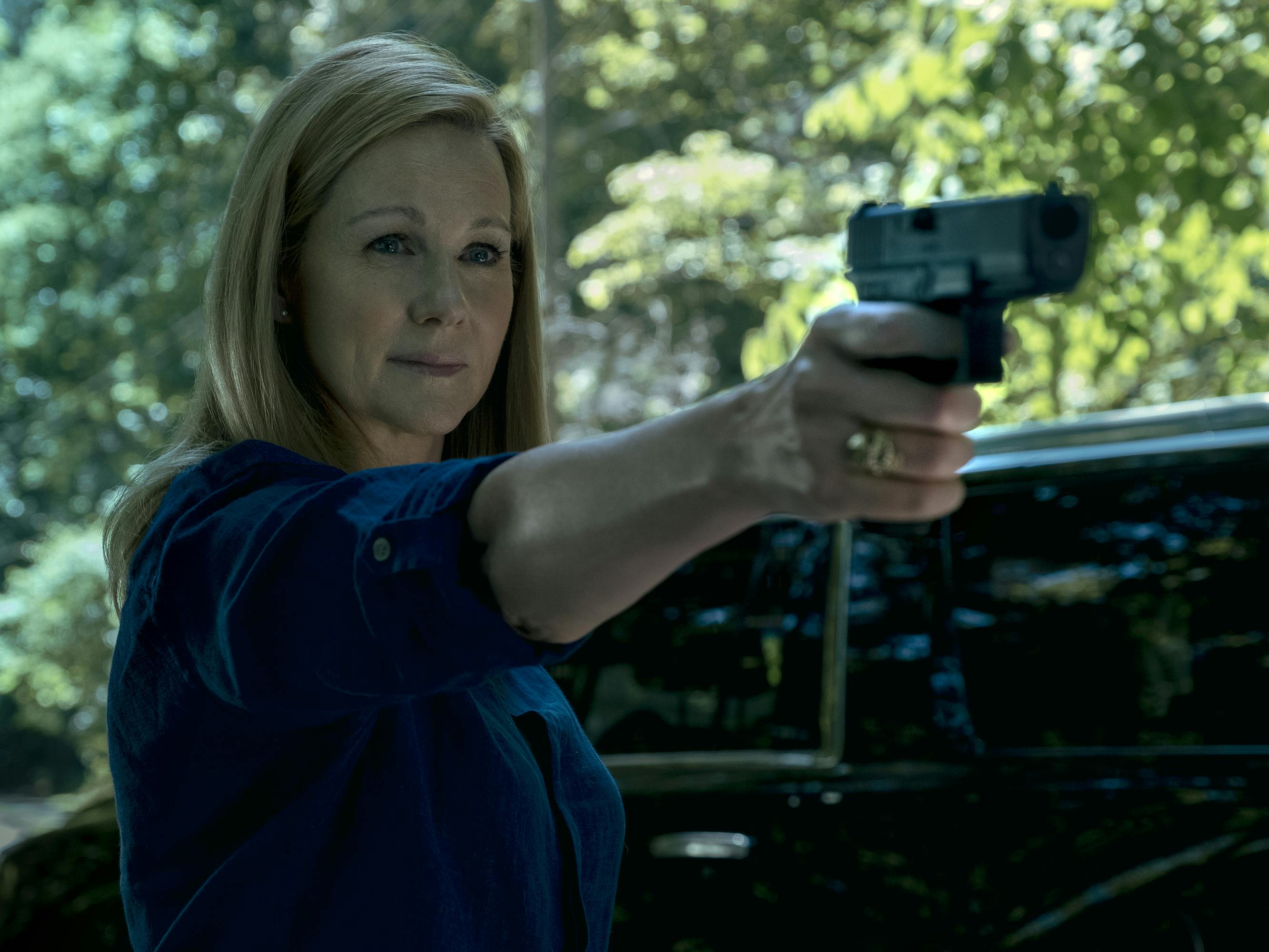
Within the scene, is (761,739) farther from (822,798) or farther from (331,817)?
(331,817)

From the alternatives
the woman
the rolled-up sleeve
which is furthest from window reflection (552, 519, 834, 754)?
the rolled-up sleeve

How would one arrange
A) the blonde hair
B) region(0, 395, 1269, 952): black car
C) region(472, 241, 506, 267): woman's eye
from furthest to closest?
region(0, 395, 1269, 952): black car
region(472, 241, 506, 267): woman's eye
the blonde hair

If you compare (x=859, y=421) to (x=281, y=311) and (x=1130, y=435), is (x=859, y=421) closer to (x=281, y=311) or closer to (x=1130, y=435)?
(x=281, y=311)

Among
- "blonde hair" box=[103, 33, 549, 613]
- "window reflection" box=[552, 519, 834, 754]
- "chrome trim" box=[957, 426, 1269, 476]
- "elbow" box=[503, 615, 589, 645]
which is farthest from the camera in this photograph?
"window reflection" box=[552, 519, 834, 754]

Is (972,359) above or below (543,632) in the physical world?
above

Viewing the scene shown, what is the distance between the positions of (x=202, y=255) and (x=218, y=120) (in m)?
1.54

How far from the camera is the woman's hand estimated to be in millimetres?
775

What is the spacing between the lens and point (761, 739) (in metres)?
2.96

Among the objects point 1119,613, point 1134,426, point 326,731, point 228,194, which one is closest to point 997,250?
point 326,731

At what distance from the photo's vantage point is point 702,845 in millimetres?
2887

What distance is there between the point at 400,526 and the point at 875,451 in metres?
0.34

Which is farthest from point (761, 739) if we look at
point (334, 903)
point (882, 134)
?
point (882, 134)

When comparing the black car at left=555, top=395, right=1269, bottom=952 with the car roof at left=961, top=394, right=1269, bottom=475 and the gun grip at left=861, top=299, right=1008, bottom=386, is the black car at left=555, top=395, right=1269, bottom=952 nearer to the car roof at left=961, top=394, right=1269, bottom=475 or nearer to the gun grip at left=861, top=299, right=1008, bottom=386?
the car roof at left=961, top=394, right=1269, bottom=475

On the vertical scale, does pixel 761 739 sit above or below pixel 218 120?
below
